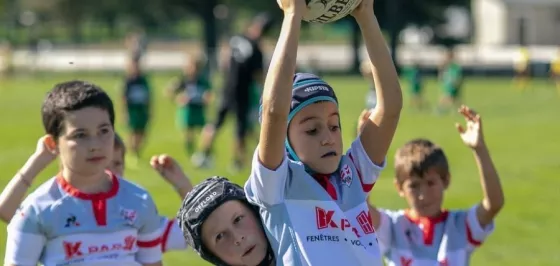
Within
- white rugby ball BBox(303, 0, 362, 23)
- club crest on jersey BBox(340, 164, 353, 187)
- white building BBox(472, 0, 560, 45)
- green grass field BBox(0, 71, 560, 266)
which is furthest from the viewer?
white building BBox(472, 0, 560, 45)

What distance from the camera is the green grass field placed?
11.3 metres

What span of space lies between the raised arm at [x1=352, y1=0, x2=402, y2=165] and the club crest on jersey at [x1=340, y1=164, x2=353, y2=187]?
0.38 feet

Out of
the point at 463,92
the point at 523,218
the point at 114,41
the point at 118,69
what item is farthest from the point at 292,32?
the point at 114,41

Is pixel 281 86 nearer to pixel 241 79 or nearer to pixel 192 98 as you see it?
pixel 241 79

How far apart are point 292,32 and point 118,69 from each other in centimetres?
5045

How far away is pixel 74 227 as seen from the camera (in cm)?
482

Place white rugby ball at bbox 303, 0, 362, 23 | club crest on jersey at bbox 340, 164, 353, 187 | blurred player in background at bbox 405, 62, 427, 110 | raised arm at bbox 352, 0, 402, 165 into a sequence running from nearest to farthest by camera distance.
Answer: white rugby ball at bbox 303, 0, 362, 23 → club crest on jersey at bbox 340, 164, 353, 187 → raised arm at bbox 352, 0, 402, 165 → blurred player in background at bbox 405, 62, 427, 110

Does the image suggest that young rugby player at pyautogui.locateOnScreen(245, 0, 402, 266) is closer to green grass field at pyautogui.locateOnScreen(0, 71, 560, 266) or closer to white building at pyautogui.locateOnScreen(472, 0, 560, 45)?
green grass field at pyautogui.locateOnScreen(0, 71, 560, 266)

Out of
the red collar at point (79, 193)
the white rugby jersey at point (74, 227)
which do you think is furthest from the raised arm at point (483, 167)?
the red collar at point (79, 193)

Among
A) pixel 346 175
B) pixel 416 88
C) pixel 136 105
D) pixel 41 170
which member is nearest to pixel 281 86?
pixel 346 175

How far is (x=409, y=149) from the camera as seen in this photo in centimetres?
546

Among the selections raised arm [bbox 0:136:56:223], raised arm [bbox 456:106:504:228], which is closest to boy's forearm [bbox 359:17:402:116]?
raised arm [bbox 456:106:504:228]

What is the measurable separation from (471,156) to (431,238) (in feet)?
45.0

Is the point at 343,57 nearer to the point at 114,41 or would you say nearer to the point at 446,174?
the point at 114,41
